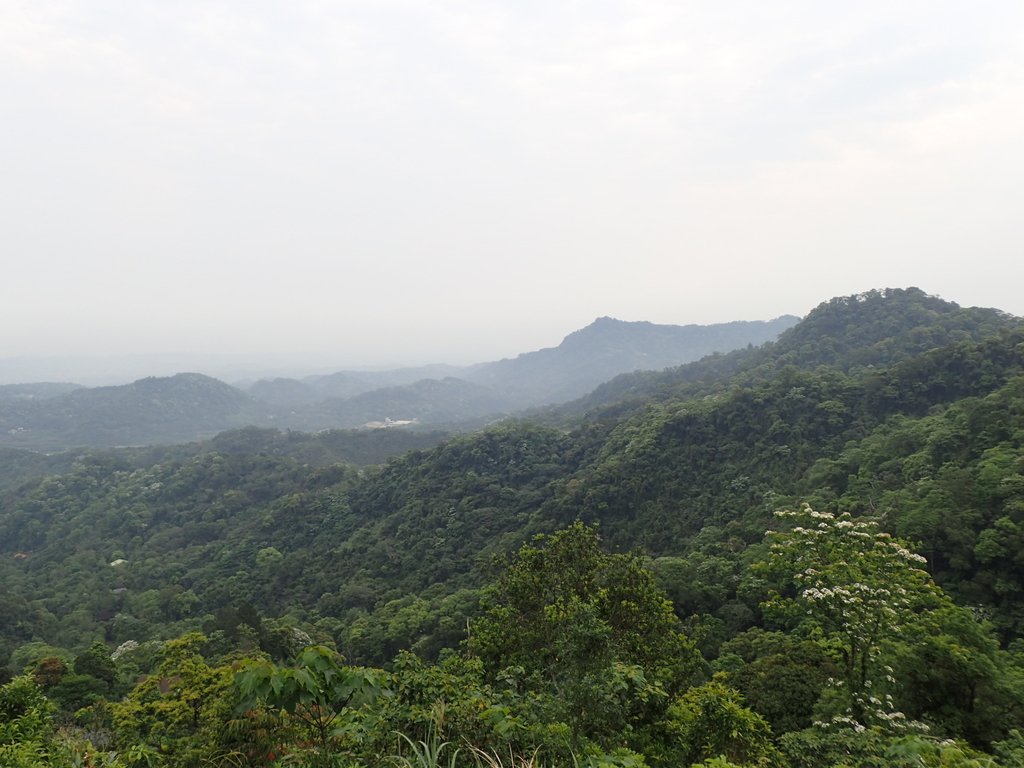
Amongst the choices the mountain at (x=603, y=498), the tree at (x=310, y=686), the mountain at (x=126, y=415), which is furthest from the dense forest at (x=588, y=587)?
the mountain at (x=126, y=415)

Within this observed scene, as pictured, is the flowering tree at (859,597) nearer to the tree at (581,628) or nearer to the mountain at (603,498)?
the tree at (581,628)

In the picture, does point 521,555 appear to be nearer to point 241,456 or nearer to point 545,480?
point 545,480

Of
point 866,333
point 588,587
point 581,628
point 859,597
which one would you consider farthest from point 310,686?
point 866,333

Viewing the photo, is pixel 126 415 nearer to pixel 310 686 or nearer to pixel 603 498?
pixel 603 498

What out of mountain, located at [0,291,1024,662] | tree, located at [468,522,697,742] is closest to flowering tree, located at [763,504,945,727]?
tree, located at [468,522,697,742]

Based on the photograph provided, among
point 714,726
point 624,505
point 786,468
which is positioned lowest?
point 624,505

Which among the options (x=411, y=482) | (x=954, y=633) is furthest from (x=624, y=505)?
(x=954, y=633)

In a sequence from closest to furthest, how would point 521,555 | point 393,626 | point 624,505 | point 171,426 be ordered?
point 521,555, point 393,626, point 624,505, point 171,426
